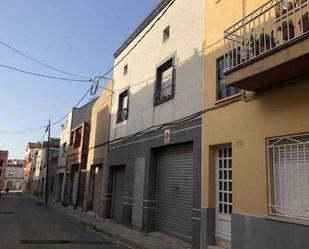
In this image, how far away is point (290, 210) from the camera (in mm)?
7629

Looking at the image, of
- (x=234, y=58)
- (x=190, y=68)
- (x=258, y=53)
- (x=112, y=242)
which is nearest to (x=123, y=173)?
(x=112, y=242)

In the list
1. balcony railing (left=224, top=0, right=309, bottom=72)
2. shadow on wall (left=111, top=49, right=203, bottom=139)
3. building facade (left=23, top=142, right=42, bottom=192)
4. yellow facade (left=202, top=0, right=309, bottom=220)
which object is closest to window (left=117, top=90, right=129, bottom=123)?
shadow on wall (left=111, top=49, right=203, bottom=139)

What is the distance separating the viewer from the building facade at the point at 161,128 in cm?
1179

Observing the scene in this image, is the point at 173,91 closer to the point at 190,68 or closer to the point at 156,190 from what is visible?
the point at 190,68

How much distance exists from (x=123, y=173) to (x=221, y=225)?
8.76m

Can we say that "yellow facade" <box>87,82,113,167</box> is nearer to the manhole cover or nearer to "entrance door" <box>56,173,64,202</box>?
the manhole cover

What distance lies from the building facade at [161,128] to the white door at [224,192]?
0.66 m

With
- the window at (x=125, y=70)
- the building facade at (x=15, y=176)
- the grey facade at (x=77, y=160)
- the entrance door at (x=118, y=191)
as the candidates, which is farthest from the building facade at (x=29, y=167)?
the window at (x=125, y=70)

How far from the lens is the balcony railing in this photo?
7.08 meters

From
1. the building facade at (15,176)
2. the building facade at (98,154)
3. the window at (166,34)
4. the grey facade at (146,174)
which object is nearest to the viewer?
Result: the grey facade at (146,174)

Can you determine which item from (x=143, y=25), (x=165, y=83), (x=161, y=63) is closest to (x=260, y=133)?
(x=165, y=83)

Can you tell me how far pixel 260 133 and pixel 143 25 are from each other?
389 inches

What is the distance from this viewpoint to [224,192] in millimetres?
10008

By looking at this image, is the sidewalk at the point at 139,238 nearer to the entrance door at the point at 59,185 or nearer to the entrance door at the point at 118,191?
the entrance door at the point at 118,191
